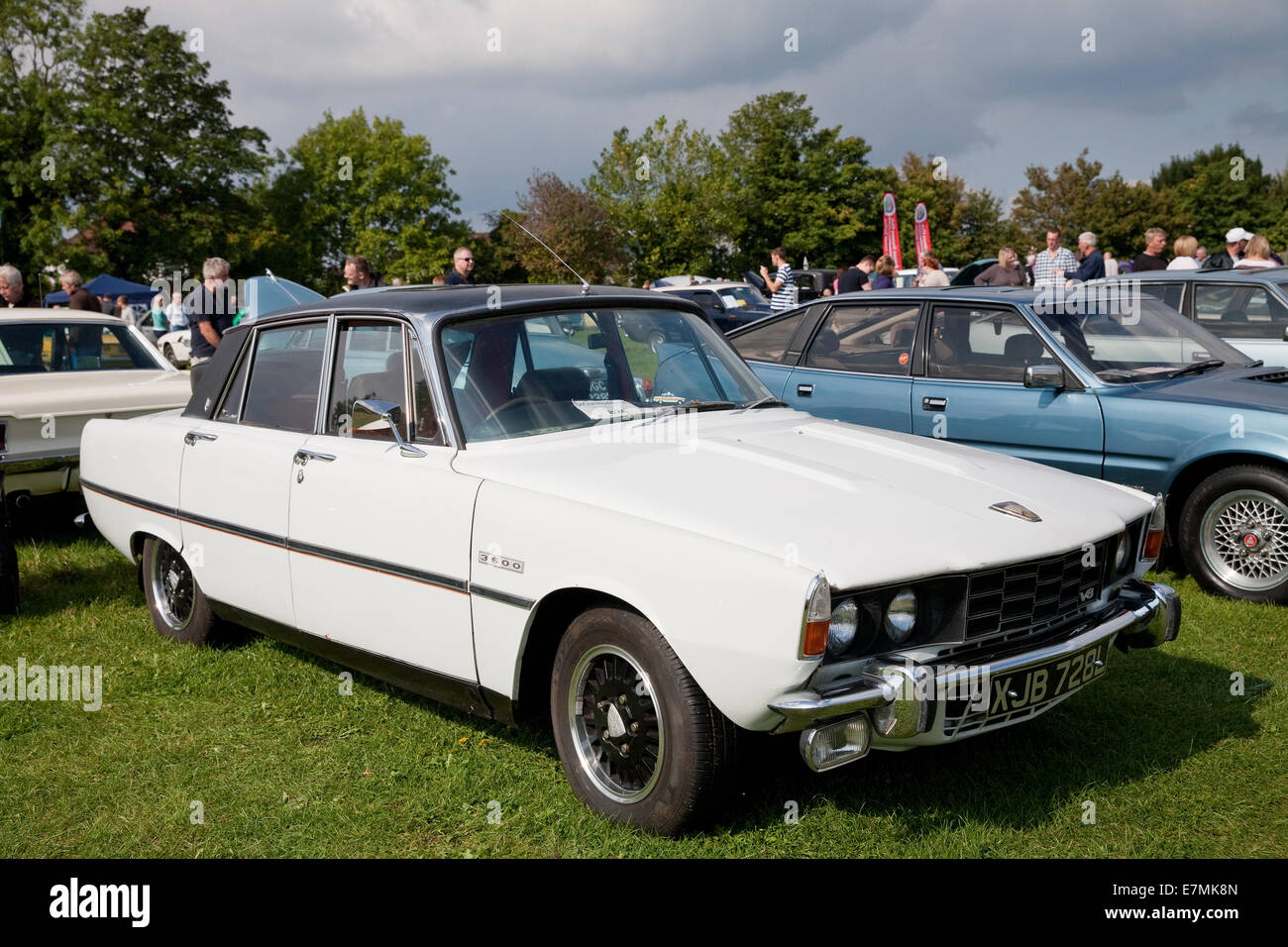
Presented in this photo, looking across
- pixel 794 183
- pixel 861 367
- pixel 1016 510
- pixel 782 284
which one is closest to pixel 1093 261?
pixel 782 284

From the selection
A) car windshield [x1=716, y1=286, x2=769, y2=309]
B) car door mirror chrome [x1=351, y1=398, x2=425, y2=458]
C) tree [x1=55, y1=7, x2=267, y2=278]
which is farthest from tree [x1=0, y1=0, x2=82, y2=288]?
car door mirror chrome [x1=351, y1=398, x2=425, y2=458]

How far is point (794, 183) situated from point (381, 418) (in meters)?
57.2

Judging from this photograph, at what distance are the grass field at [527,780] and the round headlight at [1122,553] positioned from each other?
0.71 m

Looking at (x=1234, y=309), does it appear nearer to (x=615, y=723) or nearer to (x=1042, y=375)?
(x=1042, y=375)

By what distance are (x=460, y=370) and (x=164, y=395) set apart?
4.45 m

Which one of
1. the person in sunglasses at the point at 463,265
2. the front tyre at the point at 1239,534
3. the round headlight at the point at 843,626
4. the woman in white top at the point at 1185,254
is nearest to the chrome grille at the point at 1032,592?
the round headlight at the point at 843,626

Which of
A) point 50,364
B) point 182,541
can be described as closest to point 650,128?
point 50,364

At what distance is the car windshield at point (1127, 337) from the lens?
660 centimetres

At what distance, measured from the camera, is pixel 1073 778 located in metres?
3.87

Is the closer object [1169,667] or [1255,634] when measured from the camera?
[1169,667]

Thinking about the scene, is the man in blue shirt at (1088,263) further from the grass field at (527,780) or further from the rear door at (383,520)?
the rear door at (383,520)

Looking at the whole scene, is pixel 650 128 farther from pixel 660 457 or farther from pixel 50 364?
pixel 660 457

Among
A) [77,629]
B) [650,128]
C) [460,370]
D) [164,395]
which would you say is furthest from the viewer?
[650,128]

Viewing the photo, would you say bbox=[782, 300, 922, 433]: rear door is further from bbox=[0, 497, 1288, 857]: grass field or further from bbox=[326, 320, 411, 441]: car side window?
bbox=[326, 320, 411, 441]: car side window
